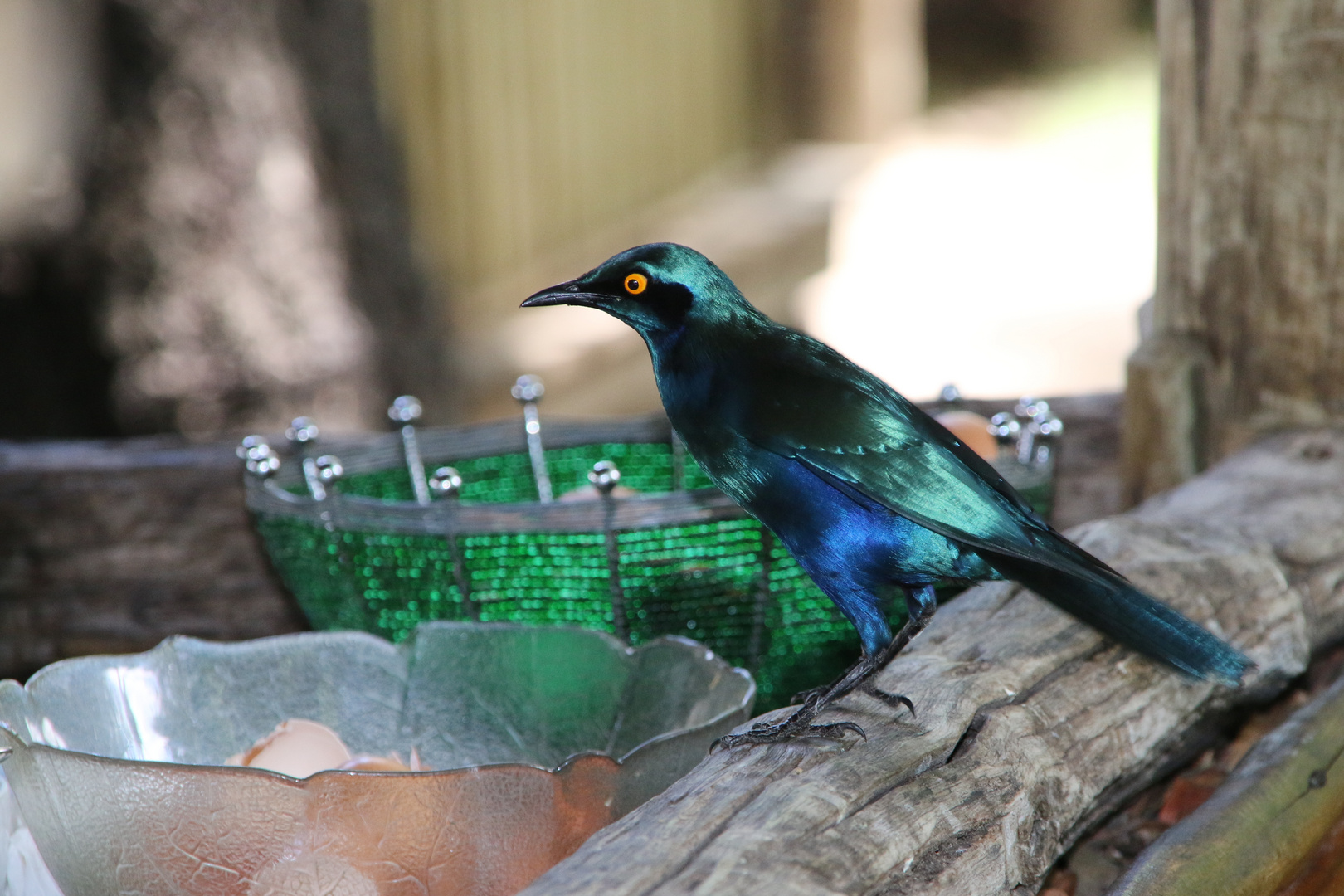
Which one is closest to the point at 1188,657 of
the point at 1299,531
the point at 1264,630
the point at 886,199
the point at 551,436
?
the point at 1264,630

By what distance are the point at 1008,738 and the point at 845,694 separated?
14 cm

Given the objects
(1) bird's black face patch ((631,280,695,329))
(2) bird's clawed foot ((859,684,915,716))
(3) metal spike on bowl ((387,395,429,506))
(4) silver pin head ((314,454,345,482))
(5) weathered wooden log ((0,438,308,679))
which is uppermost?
(1) bird's black face patch ((631,280,695,329))

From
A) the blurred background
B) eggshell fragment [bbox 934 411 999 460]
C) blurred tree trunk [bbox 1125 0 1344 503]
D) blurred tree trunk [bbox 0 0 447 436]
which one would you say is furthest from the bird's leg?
blurred tree trunk [bbox 0 0 447 436]

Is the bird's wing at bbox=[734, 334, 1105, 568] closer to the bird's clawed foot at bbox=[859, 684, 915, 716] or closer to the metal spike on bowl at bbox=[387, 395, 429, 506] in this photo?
the bird's clawed foot at bbox=[859, 684, 915, 716]

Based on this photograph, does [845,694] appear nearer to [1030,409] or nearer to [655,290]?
[655,290]

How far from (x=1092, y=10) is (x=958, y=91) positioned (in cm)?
158

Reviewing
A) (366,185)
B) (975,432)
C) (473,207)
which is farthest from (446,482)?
(473,207)

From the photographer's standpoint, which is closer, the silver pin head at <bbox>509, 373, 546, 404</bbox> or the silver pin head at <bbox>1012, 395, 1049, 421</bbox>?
the silver pin head at <bbox>1012, 395, 1049, 421</bbox>

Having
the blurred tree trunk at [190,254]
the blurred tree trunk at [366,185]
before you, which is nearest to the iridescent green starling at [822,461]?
the blurred tree trunk at [190,254]

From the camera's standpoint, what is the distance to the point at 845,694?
3.49 feet

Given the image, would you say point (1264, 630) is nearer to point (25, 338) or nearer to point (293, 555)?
point (293, 555)

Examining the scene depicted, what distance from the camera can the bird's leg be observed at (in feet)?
3.22

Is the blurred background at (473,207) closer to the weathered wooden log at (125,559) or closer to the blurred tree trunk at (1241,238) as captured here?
the blurred tree trunk at (1241,238)

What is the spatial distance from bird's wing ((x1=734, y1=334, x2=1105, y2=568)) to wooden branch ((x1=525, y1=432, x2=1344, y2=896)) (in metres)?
0.15
